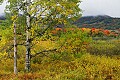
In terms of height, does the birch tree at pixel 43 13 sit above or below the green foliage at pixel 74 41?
→ above

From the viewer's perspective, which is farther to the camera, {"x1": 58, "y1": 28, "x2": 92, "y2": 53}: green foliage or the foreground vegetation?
{"x1": 58, "y1": 28, "x2": 92, "y2": 53}: green foliage

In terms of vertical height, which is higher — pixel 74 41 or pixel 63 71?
pixel 74 41

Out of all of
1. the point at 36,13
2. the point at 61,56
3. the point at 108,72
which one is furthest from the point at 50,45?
the point at 108,72

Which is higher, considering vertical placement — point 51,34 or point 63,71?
point 51,34

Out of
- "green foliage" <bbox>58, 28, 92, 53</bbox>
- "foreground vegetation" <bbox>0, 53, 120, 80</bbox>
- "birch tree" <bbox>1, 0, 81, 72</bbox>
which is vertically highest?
"birch tree" <bbox>1, 0, 81, 72</bbox>

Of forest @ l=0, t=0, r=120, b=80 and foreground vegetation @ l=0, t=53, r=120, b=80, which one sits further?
forest @ l=0, t=0, r=120, b=80

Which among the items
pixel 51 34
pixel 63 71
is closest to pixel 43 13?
pixel 51 34

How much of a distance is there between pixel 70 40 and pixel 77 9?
1963 mm

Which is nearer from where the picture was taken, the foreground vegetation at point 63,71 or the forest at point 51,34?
the foreground vegetation at point 63,71

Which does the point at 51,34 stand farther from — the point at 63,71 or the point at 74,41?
the point at 63,71

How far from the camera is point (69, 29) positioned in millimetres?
21188

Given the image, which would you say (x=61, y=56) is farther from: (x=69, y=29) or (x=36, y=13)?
(x=36, y=13)

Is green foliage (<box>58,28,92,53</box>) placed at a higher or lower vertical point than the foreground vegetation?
higher

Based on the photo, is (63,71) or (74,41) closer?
(74,41)
